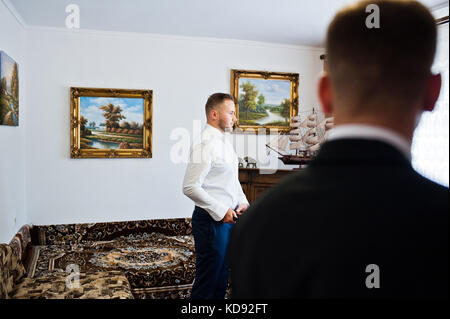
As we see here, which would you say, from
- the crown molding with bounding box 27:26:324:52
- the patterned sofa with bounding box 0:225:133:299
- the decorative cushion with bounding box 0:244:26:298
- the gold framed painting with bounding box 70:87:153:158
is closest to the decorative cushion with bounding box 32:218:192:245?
the gold framed painting with bounding box 70:87:153:158

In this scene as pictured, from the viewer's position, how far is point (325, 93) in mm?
637

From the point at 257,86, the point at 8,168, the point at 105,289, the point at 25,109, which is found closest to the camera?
the point at 105,289

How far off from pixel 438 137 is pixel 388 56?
416cm

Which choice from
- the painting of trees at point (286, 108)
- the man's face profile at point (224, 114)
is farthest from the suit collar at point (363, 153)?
the painting of trees at point (286, 108)

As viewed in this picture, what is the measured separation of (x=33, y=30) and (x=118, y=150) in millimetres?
1730

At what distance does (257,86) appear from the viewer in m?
5.62

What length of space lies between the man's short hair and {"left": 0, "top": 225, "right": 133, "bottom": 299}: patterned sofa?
2.59 meters

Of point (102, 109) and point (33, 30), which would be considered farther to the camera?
point (102, 109)

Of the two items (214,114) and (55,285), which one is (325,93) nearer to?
(214,114)

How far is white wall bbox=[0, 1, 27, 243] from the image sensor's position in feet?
12.1

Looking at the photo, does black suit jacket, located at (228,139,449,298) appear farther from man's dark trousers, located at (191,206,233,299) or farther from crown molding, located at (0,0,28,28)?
crown molding, located at (0,0,28,28)

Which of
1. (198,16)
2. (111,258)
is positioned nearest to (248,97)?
(198,16)

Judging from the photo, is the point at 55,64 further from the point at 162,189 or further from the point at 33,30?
A: the point at 162,189

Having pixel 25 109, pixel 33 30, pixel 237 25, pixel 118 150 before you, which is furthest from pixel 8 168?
pixel 237 25
